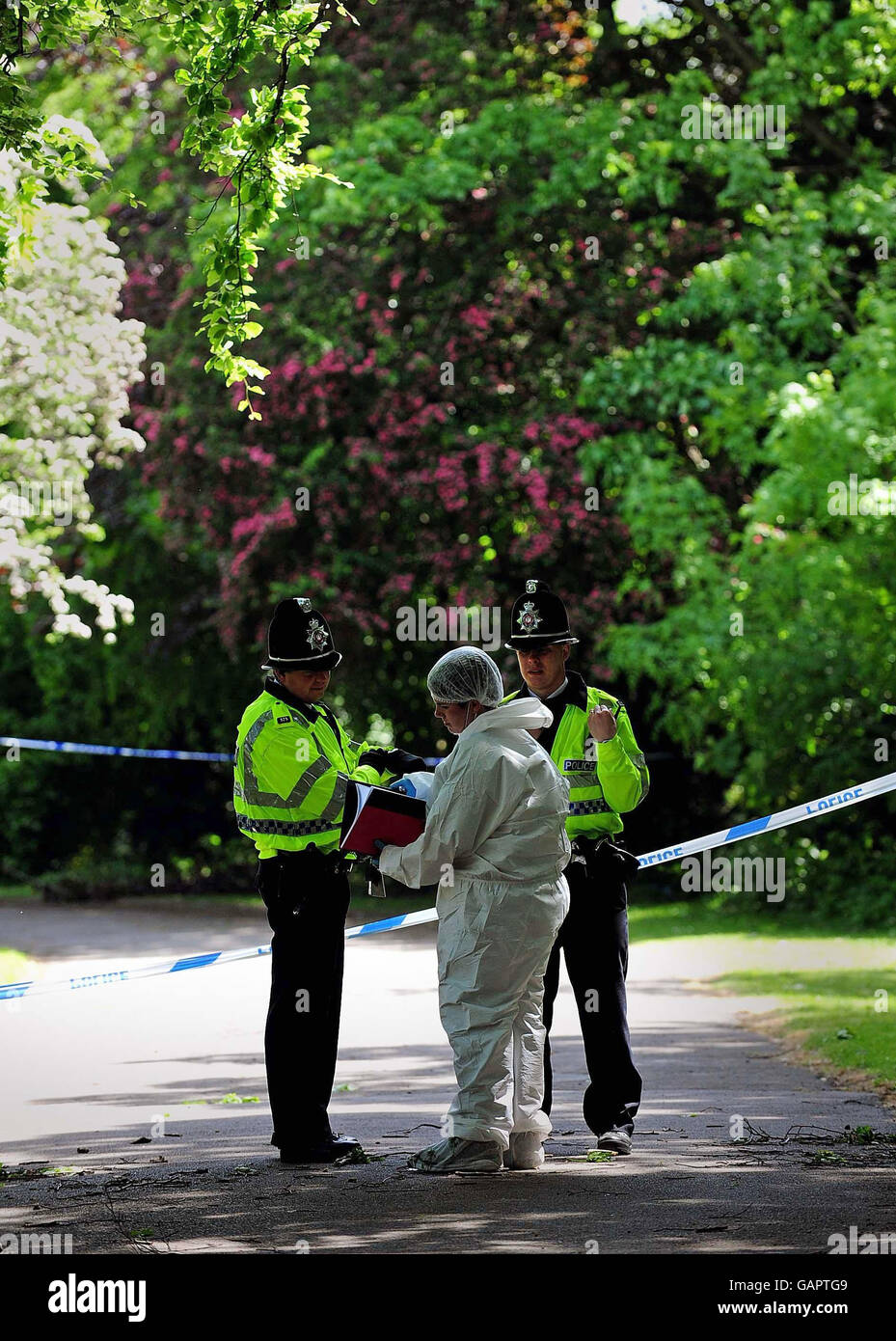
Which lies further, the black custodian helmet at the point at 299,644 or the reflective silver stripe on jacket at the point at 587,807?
the reflective silver stripe on jacket at the point at 587,807

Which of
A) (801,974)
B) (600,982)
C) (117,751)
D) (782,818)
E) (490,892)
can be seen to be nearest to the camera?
(490,892)

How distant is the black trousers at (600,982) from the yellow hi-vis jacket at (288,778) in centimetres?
99

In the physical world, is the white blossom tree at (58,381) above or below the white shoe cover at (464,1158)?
above

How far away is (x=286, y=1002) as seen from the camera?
7516 millimetres

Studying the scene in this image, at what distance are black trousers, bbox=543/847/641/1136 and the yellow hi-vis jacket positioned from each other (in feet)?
3.24

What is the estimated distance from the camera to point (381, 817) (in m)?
7.05

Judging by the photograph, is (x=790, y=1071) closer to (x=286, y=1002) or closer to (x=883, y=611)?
(x=286, y=1002)

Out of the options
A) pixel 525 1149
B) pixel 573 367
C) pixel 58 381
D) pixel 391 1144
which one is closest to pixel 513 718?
pixel 525 1149

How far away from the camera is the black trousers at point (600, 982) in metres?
7.77

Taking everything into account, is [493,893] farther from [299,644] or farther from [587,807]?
[299,644]

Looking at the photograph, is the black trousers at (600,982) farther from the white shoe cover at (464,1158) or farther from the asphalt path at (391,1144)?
the white shoe cover at (464,1158)

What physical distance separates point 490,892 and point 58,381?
42.0ft

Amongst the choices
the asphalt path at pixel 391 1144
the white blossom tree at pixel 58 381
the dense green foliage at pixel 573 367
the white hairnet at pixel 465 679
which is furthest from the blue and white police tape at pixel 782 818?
the white blossom tree at pixel 58 381

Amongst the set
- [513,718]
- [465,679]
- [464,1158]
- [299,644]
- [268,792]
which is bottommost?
[464,1158]
